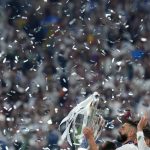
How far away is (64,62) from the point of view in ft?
34.8

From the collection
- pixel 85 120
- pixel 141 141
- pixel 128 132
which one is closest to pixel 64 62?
pixel 85 120

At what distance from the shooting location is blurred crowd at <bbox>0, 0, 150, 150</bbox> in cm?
977

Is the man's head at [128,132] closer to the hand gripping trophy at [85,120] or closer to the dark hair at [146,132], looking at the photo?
the dark hair at [146,132]

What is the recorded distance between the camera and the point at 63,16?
36.7 ft

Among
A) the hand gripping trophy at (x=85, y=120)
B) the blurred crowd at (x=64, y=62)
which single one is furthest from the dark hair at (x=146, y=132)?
the blurred crowd at (x=64, y=62)

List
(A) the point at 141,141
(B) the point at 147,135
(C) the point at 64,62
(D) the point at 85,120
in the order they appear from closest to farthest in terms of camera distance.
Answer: (A) the point at 141,141, (B) the point at 147,135, (D) the point at 85,120, (C) the point at 64,62

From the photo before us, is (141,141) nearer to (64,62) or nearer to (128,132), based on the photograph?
(128,132)

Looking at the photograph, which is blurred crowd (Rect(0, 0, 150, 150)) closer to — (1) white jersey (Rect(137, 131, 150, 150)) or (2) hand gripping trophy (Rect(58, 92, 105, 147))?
(2) hand gripping trophy (Rect(58, 92, 105, 147))

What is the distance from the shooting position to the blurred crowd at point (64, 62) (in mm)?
9773

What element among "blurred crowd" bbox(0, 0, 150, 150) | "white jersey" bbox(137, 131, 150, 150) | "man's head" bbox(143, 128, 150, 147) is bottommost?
"blurred crowd" bbox(0, 0, 150, 150)

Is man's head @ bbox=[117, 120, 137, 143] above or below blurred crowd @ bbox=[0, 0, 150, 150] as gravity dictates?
above

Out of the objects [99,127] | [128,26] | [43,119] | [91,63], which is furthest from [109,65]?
[99,127]

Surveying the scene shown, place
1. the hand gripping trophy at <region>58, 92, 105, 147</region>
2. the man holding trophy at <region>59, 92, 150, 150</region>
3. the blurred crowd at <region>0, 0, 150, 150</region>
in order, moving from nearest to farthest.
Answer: the man holding trophy at <region>59, 92, 150, 150</region> → the hand gripping trophy at <region>58, 92, 105, 147</region> → the blurred crowd at <region>0, 0, 150, 150</region>

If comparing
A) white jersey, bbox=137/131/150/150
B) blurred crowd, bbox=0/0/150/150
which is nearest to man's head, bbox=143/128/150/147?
white jersey, bbox=137/131/150/150
